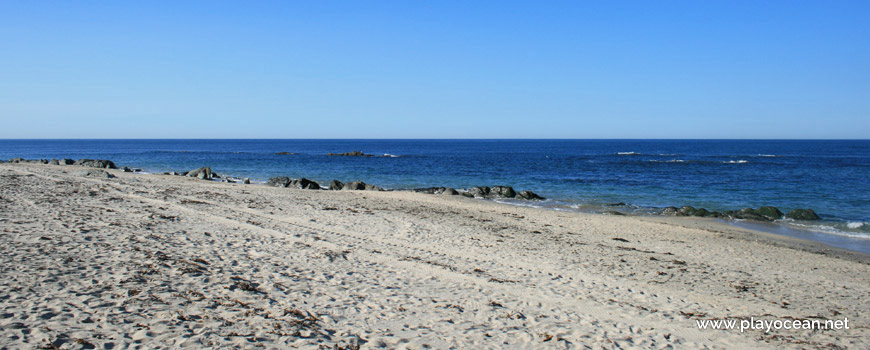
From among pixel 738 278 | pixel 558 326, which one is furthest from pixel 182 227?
pixel 738 278

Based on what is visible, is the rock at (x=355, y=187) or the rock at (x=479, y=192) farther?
the rock at (x=355, y=187)

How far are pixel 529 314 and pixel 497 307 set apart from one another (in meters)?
0.50

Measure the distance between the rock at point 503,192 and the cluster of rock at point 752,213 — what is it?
7437 millimetres

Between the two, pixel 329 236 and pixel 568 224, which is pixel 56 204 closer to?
pixel 329 236

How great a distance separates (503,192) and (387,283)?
18.5m

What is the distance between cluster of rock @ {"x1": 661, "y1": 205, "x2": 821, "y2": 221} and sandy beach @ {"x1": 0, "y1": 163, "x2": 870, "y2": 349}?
4785 millimetres

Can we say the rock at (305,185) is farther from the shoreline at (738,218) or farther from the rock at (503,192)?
the rock at (503,192)

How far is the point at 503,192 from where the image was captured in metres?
26.2

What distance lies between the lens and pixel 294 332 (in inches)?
234

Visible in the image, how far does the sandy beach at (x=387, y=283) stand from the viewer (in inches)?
235

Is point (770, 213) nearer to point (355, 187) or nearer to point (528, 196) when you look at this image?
point (528, 196)

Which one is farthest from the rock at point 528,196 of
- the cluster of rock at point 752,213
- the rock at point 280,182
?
the rock at point 280,182

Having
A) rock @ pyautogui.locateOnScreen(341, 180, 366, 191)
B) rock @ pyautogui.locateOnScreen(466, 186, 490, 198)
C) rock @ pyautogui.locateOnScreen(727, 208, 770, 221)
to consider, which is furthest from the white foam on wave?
rock @ pyautogui.locateOnScreen(341, 180, 366, 191)

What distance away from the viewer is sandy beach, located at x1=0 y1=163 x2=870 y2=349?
19.6 ft
